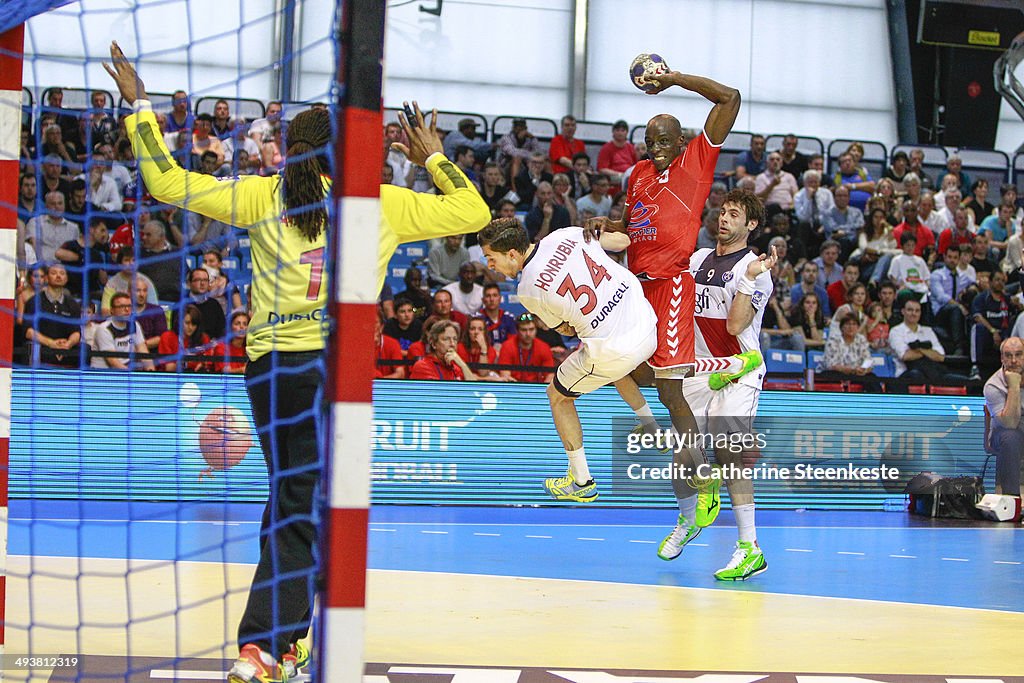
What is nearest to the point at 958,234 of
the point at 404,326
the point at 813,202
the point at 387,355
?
the point at 813,202

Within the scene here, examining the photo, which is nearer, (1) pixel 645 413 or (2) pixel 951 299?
(1) pixel 645 413

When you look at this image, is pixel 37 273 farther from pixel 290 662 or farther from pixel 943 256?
pixel 943 256

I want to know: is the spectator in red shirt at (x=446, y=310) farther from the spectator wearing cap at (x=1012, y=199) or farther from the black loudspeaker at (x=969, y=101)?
the black loudspeaker at (x=969, y=101)

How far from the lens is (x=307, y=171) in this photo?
15.0 feet

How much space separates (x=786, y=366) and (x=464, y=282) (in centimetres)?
368

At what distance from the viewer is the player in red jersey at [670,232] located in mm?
7605

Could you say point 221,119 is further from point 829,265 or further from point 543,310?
point 543,310

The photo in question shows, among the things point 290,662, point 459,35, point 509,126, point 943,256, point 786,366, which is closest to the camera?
point 290,662

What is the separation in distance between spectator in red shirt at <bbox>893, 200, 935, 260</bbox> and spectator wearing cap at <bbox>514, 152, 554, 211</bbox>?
4847 mm

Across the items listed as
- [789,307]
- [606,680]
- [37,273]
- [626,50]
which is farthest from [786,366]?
[626,50]

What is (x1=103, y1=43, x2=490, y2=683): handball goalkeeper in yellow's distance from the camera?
4.45m

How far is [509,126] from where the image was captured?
1902 cm

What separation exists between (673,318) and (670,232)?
55 centimetres

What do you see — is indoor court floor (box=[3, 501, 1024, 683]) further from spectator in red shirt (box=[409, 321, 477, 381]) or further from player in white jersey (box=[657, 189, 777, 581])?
spectator in red shirt (box=[409, 321, 477, 381])
